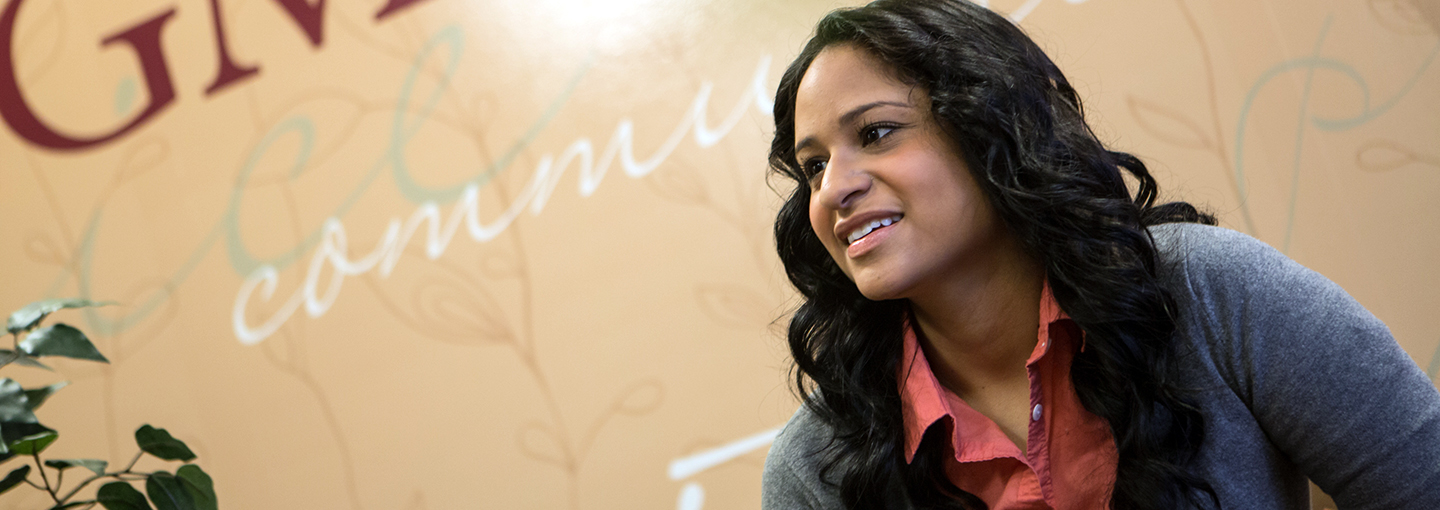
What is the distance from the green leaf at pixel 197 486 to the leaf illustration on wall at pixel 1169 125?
1.37 meters

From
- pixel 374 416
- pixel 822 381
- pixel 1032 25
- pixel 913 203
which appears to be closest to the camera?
pixel 913 203

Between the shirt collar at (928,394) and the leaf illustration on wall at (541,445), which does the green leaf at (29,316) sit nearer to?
the leaf illustration on wall at (541,445)

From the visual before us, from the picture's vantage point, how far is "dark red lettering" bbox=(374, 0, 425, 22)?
1.80 meters

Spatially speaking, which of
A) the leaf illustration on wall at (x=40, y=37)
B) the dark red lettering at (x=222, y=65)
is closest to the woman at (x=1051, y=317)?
the dark red lettering at (x=222, y=65)

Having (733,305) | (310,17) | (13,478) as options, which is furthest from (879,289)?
(310,17)

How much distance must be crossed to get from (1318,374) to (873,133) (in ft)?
1.48

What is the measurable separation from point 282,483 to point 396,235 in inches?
19.5

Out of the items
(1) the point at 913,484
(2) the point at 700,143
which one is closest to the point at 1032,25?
(2) the point at 700,143

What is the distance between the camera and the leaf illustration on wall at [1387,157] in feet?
4.51

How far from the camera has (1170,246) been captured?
0.98 meters

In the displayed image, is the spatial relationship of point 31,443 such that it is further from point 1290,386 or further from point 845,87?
point 1290,386

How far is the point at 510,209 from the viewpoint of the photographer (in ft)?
5.68

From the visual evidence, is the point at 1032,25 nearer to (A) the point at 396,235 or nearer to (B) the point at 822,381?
(B) the point at 822,381

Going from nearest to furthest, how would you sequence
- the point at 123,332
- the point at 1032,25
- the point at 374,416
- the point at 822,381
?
the point at 822,381, the point at 1032,25, the point at 374,416, the point at 123,332
